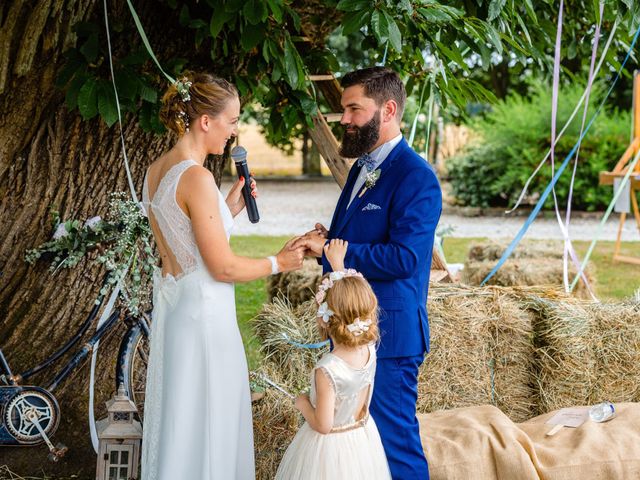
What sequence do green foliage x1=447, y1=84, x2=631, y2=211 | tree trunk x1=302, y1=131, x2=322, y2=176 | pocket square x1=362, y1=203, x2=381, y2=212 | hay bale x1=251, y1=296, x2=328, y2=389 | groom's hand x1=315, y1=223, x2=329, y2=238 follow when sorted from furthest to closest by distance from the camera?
tree trunk x1=302, y1=131, x2=322, y2=176 → green foliage x1=447, y1=84, x2=631, y2=211 → hay bale x1=251, y1=296, x2=328, y2=389 → groom's hand x1=315, y1=223, x2=329, y2=238 → pocket square x1=362, y1=203, x2=381, y2=212

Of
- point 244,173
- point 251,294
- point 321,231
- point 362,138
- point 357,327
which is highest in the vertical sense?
point 362,138

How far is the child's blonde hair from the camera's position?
3.26 metres

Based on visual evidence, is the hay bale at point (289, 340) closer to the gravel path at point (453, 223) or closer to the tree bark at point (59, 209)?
the tree bark at point (59, 209)

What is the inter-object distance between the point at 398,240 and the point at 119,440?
1654 mm

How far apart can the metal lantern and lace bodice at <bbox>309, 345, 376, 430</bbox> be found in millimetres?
1097

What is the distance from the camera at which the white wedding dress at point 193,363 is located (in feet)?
11.5

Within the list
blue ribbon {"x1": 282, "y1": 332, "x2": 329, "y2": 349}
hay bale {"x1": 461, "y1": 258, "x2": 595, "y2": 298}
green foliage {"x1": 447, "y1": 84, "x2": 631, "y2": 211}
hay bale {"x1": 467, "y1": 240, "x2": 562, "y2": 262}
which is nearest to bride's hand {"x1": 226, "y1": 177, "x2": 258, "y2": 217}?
blue ribbon {"x1": 282, "y1": 332, "x2": 329, "y2": 349}

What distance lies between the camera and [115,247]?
15.0ft

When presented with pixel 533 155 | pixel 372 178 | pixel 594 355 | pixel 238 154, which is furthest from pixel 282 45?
pixel 533 155

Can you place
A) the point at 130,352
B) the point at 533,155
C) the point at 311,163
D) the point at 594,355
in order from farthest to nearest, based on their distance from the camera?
the point at 311,163 → the point at 533,155 → the point at 594,355 → the point at 130,352

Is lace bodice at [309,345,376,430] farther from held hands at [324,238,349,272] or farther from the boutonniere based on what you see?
the boutonniere

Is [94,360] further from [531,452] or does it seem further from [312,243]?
[531,452]

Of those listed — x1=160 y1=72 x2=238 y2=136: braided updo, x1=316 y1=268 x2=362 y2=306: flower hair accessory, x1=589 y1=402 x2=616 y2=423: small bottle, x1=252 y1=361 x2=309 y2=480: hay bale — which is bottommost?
x1=252 y1=361 x2=309 y2=480: hay bale

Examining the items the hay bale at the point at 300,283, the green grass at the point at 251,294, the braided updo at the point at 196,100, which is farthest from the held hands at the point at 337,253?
the hay bale at the point at 300,283
